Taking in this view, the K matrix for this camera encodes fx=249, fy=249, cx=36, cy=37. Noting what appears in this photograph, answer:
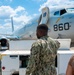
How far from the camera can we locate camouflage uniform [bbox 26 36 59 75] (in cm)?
390

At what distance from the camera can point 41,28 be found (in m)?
3.97

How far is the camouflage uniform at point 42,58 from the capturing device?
12.8 ft

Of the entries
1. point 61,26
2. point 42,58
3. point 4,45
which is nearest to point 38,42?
point 42,58

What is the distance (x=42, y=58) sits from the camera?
3.99m

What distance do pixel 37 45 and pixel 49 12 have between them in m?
8.25

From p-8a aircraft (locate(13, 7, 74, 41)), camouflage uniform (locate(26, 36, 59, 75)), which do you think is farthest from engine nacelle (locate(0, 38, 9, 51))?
camouflage uniform (locate(26, 36, 59, 75))

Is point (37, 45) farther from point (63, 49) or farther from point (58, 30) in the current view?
point (58, 30)

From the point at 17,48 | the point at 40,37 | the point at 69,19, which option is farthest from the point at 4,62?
the point at 69,19

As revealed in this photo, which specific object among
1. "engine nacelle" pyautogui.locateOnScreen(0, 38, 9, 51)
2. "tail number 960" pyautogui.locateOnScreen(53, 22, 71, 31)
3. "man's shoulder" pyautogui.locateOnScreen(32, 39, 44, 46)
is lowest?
"engine nacelle" pyautogui.locateOnScreen(0, 38, 9, 51)

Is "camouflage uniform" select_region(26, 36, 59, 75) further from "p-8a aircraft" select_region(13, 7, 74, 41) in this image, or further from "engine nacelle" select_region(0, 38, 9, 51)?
"p-8a aircraft" select_region(13, 7, 74, 41)

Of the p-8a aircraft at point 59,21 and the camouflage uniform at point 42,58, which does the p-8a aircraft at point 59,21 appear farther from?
the camouflage uniform at point 42,58

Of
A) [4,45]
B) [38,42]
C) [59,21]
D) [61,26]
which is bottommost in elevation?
[4,45]

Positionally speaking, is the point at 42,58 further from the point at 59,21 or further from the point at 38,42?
the point at 59,21

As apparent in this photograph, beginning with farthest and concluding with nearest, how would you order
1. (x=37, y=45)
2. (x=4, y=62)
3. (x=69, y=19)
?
(x=69, y=19)
(x=4, y=62)
(x=37, y=45)
